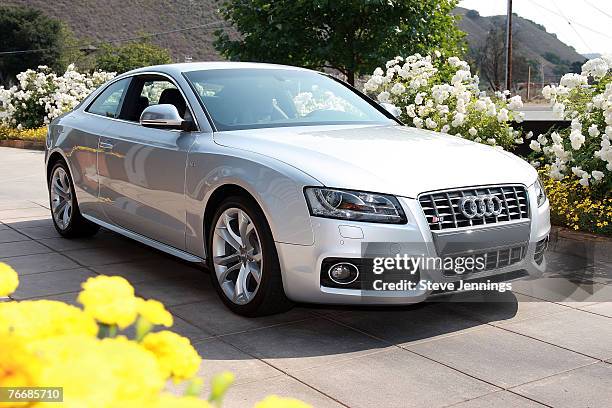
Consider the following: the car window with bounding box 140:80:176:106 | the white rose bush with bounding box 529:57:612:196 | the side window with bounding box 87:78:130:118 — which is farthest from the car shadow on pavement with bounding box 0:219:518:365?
the white rose bush with bounding box 529:57:612:196

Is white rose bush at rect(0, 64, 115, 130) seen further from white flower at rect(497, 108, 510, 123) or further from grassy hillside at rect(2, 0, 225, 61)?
grassy hillside at rect(2, 0, 225, 61)

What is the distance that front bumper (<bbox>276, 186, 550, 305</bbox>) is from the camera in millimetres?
4320

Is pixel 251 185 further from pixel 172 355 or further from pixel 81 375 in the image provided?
pixel 81 375

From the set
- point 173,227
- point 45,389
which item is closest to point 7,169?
point 173,227

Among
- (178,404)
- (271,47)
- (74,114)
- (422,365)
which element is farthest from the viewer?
(271,47)

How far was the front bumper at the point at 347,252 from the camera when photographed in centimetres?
432

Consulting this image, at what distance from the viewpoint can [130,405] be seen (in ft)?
2.82

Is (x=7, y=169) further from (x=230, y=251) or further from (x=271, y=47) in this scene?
(x=230, y=251)

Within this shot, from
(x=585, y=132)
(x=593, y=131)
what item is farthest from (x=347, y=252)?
(x=585, y=132)

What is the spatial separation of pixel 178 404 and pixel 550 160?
299 inches

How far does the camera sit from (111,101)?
6777mm

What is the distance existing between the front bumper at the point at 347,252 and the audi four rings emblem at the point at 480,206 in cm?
11

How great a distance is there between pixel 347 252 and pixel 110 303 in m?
3.31

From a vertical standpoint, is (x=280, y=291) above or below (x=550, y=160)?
below
